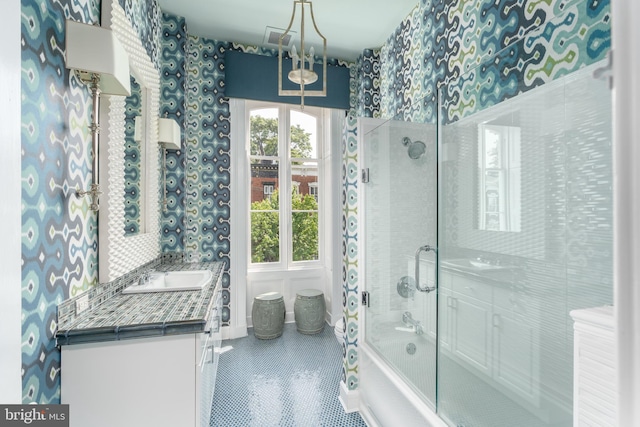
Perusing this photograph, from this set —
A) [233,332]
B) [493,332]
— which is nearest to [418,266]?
[493,332]

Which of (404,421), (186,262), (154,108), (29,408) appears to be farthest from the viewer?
(186,262)

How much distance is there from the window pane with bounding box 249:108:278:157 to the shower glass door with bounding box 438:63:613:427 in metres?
2.21

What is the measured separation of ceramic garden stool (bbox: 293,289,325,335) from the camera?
11.1 feet

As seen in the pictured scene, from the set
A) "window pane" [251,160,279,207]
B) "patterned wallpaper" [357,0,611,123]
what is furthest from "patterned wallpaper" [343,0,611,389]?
"window pane" [251,160,279,207]

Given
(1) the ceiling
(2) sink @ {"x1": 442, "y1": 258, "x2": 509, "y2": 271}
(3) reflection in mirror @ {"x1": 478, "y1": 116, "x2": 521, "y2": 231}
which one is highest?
(1) the ceiling

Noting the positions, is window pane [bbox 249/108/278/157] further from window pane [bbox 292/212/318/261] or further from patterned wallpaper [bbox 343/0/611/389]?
patterned wallpaper [bbox 343/0/611/389]

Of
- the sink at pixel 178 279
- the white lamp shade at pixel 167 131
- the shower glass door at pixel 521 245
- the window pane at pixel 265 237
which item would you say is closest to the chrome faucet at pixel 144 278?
the sink at pixel 178 279

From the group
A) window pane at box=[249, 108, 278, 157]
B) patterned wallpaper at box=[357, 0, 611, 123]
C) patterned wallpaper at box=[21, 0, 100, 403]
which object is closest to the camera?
patterned wallpaper at box=[21, 0, 100, 403]

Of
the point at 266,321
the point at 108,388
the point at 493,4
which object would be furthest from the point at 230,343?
the point at 493,4

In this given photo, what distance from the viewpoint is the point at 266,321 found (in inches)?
127

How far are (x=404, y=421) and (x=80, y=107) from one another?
2.21m

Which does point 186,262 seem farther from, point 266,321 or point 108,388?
point 108,388

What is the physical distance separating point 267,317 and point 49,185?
2.37 metres

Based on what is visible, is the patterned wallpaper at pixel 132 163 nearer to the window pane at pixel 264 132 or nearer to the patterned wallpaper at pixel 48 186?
the patterned wallpaper at pixel 48 186
